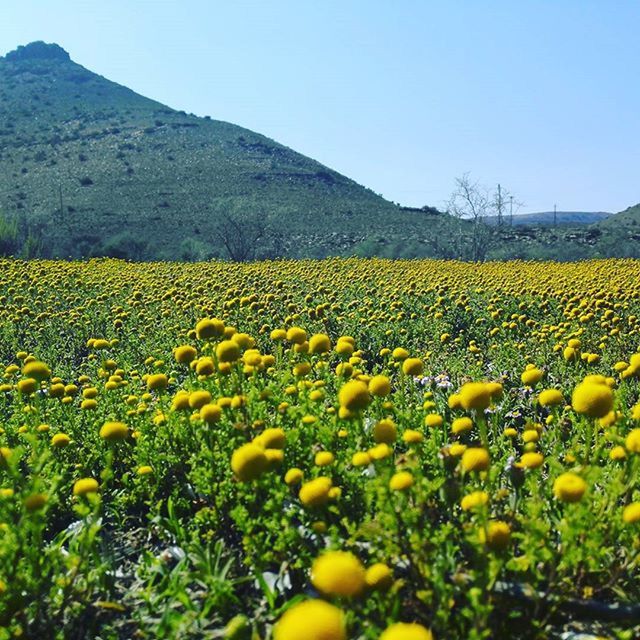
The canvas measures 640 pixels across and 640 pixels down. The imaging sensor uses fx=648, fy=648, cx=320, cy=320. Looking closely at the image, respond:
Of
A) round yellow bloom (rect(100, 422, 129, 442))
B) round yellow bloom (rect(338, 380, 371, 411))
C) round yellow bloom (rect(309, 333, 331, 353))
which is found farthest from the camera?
round yellow bloom (rect(309, 333, 331, 353))

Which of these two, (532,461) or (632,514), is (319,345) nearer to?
(532,461)

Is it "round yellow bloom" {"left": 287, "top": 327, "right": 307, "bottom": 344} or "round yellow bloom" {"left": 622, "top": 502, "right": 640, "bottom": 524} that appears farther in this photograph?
"round yellow bloom" {"left": 287, "top": 327, "right": 307, "bottom": 344}

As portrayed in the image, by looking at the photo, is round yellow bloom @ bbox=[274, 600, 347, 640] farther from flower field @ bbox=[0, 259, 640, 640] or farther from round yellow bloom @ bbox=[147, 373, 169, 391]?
round yellow bloom @ bbox=[147, 373, 169, 391]

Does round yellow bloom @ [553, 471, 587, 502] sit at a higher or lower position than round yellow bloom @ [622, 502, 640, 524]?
higher

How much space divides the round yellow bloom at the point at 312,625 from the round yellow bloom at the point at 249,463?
973 mm

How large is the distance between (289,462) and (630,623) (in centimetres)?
173

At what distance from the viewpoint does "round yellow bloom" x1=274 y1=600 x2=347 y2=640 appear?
154 centimetres

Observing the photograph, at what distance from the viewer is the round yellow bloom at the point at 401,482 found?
93.2 inches

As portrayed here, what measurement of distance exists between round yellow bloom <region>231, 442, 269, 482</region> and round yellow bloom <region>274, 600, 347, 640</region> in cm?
97

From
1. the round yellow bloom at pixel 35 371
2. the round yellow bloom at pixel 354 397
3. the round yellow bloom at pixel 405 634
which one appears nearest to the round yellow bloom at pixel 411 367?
the round yellow bloom at pixel 354 397

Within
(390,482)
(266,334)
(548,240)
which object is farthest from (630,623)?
(548,240)

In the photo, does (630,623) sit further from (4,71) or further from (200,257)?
(4,71)

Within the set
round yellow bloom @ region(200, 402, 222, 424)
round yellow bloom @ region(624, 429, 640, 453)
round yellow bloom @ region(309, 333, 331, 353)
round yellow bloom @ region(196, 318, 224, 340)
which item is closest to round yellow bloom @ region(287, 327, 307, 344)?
round yellow bloom @ region(309, 333, 331, 353)

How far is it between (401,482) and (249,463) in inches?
24.0
